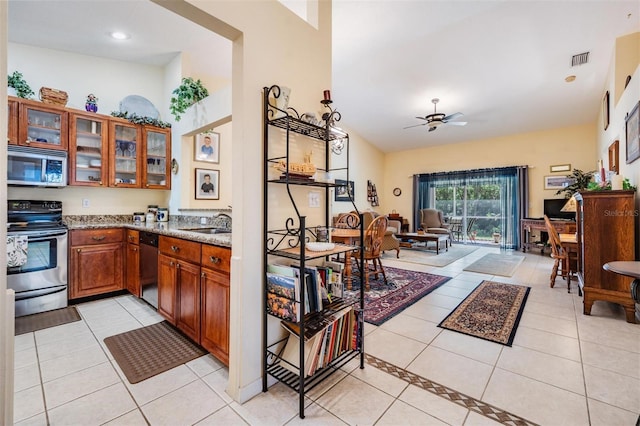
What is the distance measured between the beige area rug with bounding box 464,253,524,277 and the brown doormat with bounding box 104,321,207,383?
441cm

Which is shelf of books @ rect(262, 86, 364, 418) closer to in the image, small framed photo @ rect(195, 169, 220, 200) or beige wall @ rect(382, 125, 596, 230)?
small framed photo @ rect(195, 169, 220, 200)

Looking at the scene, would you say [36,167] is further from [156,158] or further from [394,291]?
[394,291]

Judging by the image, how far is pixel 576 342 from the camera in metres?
2.24

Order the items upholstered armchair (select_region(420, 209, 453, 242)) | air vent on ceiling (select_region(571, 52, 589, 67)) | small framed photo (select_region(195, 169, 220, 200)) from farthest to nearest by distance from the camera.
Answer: upholstered armchair (select_region(420, 209, 453, 242))
air vent on ceiling (select_region(571, 52, 589, 67))
small framed photo (select_region(195, 169, 220, 200))

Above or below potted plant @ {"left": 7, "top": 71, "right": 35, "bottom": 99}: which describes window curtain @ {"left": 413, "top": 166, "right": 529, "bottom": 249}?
below

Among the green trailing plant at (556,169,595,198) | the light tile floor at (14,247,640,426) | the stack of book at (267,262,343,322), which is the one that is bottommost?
the light tile floor at (14,247,640,426)

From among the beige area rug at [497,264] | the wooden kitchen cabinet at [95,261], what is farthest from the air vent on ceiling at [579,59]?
the wooden kitchen cabinet at [95,261]

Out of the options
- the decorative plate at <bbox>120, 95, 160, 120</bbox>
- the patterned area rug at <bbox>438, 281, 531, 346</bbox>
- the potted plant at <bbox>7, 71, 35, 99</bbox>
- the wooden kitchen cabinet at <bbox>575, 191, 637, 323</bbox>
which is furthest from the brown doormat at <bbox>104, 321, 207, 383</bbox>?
the wooden kitchen cabinet at <bbox>575, 191, 637, 323</bbox>

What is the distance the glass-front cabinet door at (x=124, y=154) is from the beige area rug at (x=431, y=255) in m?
4.74

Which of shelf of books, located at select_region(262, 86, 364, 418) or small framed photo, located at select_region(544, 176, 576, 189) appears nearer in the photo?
shelf of books, located at select_region(262, 86, 364, 418)

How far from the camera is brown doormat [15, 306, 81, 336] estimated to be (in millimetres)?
2465

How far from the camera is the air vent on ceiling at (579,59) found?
172 inches

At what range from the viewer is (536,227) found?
638 cm

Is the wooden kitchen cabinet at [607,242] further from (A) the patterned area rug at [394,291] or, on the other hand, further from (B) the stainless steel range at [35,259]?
(B) the stainless steel range at [35,259]
